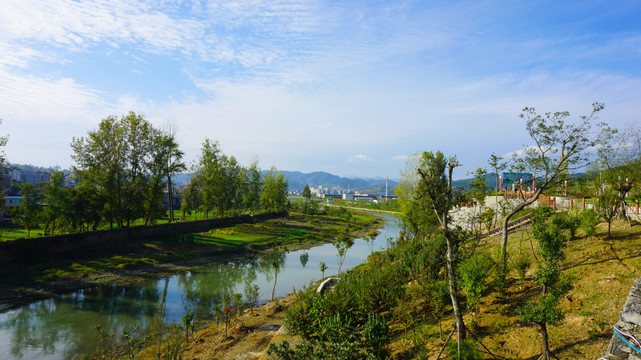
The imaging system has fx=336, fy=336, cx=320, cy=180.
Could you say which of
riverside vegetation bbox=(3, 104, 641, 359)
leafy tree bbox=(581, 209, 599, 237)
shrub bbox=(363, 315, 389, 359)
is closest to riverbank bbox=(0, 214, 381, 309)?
riverside vegetation bbox=(3, 104, 641, 359)

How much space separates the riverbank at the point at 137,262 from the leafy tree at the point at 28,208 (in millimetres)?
4804

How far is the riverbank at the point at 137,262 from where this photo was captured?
21.6 metres

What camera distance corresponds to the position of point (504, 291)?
12.1 metres

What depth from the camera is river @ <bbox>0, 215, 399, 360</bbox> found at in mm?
14398

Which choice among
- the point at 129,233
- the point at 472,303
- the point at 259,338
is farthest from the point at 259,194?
the point at 472,303

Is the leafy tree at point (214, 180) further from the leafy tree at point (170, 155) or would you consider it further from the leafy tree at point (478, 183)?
the leafy tree at point (478, 183)

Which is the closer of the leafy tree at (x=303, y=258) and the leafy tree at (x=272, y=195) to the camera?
the leafy tree at (x=303, y=258)

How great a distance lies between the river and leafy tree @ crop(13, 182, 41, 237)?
1065cm

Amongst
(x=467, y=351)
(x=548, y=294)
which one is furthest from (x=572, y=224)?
(x=467, y=351)

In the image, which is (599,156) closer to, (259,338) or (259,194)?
(259,338)

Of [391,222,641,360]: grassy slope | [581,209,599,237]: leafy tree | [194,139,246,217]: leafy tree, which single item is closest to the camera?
[391,222,641,360]: grassy slope

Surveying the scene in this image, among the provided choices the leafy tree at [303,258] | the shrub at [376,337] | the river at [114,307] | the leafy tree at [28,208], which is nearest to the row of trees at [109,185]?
the leafy tree at [28,208]

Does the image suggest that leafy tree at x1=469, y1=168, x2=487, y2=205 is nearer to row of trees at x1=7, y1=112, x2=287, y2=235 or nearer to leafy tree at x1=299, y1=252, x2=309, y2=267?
leafy tree at x1=299, y1=252, x2=309, y2=267

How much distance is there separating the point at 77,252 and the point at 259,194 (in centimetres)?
4950
